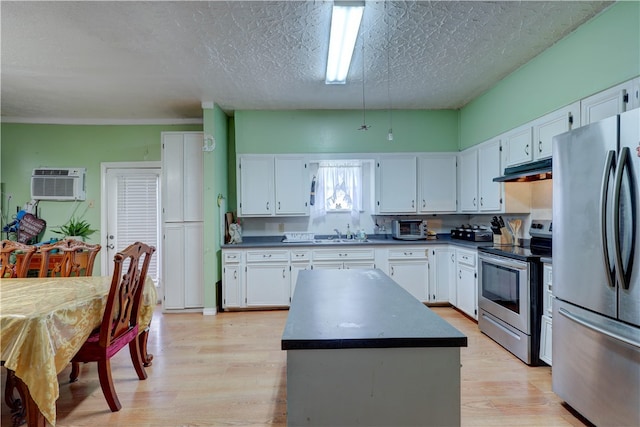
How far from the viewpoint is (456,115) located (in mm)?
4406

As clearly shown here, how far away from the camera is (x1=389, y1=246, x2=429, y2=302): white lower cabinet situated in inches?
155

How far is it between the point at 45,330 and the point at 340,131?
3.69m

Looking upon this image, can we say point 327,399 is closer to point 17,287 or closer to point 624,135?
point 624,135

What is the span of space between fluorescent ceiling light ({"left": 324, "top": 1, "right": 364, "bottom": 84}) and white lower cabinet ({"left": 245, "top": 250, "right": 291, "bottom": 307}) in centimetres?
217

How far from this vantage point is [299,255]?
392 cm

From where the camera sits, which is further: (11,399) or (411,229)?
(411,229)

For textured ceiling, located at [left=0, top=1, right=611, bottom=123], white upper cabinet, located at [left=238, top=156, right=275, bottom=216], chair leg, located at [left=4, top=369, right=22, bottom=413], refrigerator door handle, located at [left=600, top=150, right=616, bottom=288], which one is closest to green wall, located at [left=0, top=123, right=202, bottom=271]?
textured ceiling, located at [left=0, top=1, right=611, bottom=123]

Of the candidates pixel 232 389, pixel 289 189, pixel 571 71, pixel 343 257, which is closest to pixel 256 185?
pixel 289 189

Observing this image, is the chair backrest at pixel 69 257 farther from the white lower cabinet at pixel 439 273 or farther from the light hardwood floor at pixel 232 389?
the white lower cabinet at pixel 439 273

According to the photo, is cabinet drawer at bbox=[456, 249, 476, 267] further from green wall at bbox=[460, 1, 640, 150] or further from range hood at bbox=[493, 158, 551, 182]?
green wall at bbox=[460, 1, 640, 150]

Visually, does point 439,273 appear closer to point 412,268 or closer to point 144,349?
point 412,268

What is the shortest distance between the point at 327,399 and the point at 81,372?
252 centimetres

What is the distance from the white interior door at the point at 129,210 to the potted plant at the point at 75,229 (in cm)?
20

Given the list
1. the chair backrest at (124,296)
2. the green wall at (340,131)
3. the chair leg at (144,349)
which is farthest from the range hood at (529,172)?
the chair leg at (144,349)
